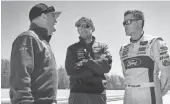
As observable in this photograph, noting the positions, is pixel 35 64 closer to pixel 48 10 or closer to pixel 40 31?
pixel 40 31

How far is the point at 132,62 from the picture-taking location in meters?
4.04

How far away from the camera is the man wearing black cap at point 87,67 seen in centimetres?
443

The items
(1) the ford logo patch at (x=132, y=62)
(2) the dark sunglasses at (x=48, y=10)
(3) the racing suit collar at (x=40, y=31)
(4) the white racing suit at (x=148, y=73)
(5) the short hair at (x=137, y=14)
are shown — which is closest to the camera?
(3) the racing suit collar at (x=40, y=31)

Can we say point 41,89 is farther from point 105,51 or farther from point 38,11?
point 105,51

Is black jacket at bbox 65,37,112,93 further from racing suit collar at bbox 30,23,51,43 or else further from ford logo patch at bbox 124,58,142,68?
racing suit collar at bbox 30,23,51,43

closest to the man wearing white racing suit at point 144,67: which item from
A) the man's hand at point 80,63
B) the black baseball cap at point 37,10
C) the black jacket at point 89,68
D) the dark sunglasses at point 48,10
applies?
the black jacket at point 89,68

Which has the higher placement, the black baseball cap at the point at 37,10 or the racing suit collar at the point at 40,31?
the black baseball cap at the point at 37,10

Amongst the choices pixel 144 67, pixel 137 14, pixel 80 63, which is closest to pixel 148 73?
pixel 144 67

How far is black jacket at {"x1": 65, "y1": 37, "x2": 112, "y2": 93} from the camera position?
14.5ft

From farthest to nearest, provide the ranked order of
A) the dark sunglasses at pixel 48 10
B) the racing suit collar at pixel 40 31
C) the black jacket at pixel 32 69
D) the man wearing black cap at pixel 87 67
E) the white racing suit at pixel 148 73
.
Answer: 1. the man wearing black cap at pixel 87 67
2. the white racing suit at pixel 148 73
3. the dark sunglasses at pixel 48 10
4. the racing suit collar at pixel 40 31
5. the black jacket at pixel 32 69

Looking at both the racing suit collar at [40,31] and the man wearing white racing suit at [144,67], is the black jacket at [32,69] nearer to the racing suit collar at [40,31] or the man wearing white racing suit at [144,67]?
the racing suit collar at [40,31]

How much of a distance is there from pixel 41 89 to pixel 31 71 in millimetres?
241

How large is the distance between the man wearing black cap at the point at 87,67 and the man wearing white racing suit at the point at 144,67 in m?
0.53

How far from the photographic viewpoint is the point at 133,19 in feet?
13.4
